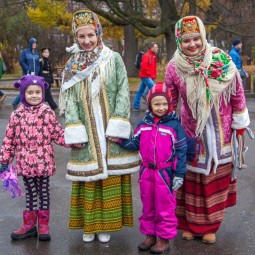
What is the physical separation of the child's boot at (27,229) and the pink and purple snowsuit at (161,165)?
3.34ft

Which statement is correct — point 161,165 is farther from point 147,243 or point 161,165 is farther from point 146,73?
point 146,73

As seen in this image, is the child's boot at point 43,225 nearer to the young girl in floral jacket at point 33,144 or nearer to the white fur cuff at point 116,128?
the young girl in floral jacket at point 33,144

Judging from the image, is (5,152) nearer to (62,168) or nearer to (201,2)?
(62,168)

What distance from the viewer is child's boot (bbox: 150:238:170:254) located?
13.2ft

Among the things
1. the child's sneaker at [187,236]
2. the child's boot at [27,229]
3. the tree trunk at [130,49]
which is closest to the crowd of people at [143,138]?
the child's sneaker at [187,236]

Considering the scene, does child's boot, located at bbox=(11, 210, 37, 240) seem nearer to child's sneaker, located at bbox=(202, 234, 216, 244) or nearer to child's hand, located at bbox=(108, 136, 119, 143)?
child's hand, located at bbox=(108, 136, 119, 143)

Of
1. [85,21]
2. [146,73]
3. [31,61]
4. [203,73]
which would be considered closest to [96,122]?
[85,21]

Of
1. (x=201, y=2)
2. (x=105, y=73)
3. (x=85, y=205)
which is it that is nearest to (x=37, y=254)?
(x=85, y=205)

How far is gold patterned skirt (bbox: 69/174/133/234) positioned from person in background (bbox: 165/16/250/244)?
48 centimetres

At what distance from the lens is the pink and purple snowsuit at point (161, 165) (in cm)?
396

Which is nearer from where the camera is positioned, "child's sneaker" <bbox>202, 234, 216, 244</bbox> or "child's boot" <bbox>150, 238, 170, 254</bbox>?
"child's boot" <bbox>150, 238, 170, 254</bbox>

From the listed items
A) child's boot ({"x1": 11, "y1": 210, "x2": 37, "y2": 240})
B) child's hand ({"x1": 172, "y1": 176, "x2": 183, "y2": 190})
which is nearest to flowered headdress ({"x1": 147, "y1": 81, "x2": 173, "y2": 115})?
child's hand ({"x1": 172, "y1": 176, "x2": 183, "y2": 190})

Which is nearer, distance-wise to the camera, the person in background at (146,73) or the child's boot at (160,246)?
the child's boot at (160,246)

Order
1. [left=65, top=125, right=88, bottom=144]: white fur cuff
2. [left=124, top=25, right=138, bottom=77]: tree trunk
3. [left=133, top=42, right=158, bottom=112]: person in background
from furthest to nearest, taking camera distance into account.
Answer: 1. [left=124, top=25, right=138, bottom=77]: tree trunk
2. [left=133, top=42, right=158, bottom=112]: person in background
3. [left=65, top=125, right=88, bottom=144]: white fur cuff
